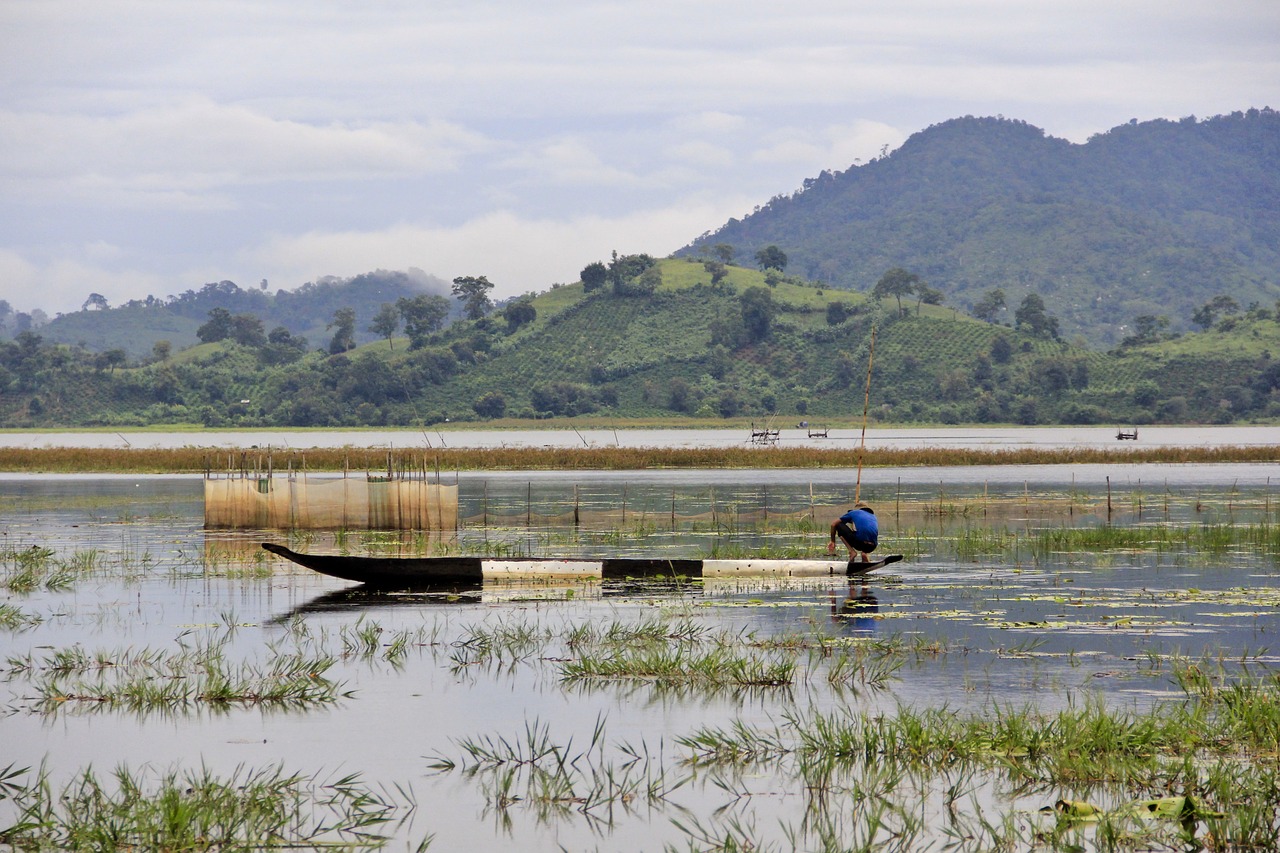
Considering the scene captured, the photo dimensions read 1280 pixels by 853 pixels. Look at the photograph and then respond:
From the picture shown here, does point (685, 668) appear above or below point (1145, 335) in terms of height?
below

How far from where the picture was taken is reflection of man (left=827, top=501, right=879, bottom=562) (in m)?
26.3

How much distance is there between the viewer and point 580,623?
72.1 feet

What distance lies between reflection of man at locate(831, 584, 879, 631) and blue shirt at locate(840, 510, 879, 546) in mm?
1090

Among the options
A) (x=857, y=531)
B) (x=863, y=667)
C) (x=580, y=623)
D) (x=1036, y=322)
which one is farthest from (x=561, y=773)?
(x=1036, y=322)

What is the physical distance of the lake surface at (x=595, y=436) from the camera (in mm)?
121812

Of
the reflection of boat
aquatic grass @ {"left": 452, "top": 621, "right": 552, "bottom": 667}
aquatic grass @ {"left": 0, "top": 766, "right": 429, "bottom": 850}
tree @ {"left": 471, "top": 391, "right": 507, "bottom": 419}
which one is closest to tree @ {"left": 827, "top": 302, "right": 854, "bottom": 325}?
tree @ {"left": 471, "top": 391, "right": 507, "bottom": 419}

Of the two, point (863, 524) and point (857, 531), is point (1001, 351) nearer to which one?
point (863, 524)

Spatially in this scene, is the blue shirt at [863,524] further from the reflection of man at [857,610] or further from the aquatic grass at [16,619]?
the aquatic grass at [16,619]

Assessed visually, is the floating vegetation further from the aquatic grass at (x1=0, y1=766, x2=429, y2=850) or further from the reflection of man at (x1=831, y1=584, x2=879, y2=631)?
the reflection of man at (x1=831, y1=584, x2=879, y2=631)

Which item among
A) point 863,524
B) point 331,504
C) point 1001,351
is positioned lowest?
point 331,504

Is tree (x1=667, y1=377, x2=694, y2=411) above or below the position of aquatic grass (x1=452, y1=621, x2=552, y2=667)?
above

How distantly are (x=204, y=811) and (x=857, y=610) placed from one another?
44.2 feet

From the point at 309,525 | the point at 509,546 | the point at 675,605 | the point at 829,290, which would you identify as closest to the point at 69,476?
the point at 309,525

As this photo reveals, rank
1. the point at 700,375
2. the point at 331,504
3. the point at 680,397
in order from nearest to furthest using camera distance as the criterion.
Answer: the point at 331,504, the point at 680,397, the point at 700,375
